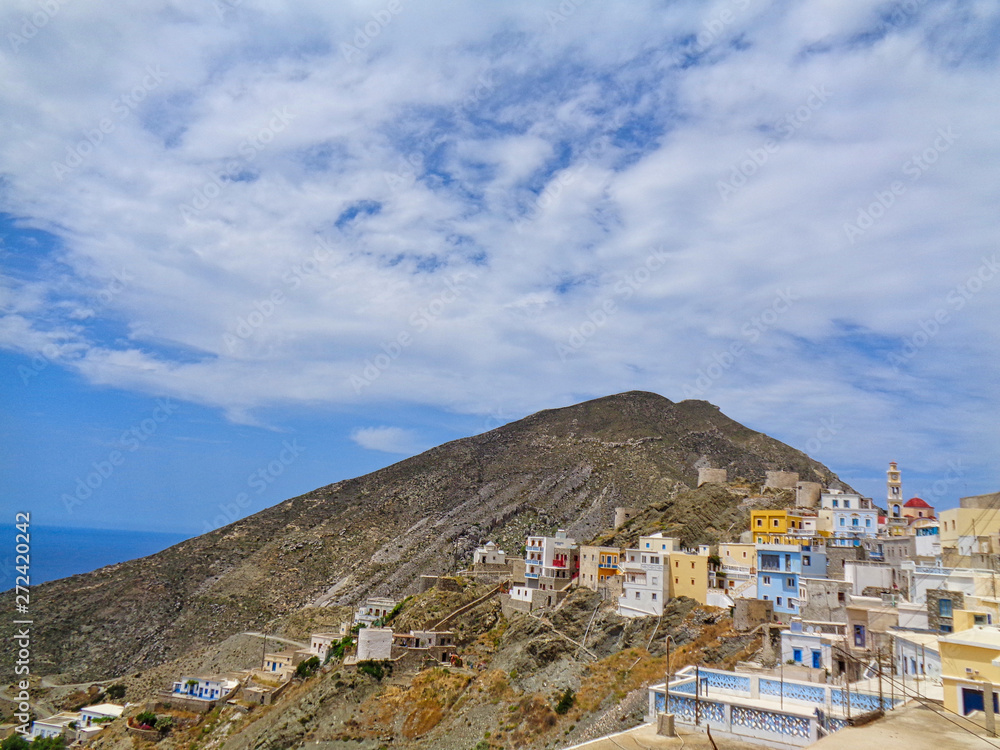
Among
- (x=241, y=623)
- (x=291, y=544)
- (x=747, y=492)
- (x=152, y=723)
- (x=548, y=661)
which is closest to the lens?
(x=548, y=661)

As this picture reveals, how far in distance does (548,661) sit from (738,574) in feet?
41.8

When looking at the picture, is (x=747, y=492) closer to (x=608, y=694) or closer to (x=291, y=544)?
(x=608, y=694)

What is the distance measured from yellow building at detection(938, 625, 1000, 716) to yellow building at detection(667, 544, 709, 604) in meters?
30.7

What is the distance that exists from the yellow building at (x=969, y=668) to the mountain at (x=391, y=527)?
45.6 meters

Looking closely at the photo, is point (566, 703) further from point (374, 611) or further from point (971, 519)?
point (374, 611)

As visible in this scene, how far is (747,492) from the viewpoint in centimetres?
6550

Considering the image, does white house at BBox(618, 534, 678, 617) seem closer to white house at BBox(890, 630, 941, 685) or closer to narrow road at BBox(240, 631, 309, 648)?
white house at BBox(890, 630, 941, 685)

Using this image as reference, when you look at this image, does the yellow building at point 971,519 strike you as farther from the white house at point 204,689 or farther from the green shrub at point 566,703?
the white house at point 204,689

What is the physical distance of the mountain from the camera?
83.8m

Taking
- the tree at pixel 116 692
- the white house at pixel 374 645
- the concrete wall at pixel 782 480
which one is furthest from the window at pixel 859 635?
the tree at pixel 116 692

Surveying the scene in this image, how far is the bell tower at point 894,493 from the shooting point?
6084cm

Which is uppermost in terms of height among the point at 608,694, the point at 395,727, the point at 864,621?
the point at 864,621


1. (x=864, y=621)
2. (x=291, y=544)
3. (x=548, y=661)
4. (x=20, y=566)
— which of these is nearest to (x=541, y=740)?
(x=548, y=661)

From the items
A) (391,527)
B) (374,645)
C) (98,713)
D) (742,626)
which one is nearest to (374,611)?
(374,645)
